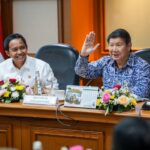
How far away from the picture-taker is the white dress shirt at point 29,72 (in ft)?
11.0

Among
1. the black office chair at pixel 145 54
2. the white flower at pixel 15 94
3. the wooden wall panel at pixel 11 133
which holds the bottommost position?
the wooden wall panel at pixel 11 133

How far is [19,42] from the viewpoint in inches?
132

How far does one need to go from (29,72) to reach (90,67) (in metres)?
0.52

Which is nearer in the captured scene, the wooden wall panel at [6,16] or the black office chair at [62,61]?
the black office chair at [62,61]

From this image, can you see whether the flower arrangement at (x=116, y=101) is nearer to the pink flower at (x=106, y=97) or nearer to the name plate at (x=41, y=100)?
the pink flower at (x=106, y=97)

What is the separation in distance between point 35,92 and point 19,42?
0.66 meters

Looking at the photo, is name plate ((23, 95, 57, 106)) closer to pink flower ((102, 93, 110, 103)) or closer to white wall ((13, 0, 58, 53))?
pink flower ((102, 93, 110, 103))

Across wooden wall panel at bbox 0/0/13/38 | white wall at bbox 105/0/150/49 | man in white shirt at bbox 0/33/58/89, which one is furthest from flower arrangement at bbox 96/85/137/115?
wooden wall panel at bbox 0/0/13/38

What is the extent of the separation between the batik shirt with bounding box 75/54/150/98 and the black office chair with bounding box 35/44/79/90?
30 cm

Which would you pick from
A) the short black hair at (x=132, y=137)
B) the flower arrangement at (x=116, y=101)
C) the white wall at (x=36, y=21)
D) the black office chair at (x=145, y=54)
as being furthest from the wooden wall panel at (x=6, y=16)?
the short black hair at (x=132, y=137)

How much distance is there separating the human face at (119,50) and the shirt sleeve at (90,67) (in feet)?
0.63

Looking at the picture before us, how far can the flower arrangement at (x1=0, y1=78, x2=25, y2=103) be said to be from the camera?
283 centimetres

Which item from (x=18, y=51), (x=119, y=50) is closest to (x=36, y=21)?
(x=18, y=51)

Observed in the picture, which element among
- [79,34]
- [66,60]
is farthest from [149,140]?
[79,34]
